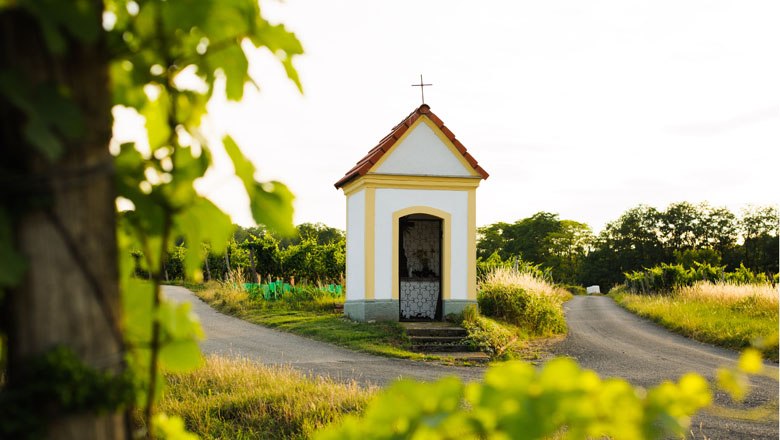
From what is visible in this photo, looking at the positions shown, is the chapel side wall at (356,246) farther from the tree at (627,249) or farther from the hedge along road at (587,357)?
the tree at (627,249)

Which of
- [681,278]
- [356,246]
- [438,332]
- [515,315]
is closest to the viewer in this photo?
[438,332]

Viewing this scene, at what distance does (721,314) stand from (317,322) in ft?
34.3

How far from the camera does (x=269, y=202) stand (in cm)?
99

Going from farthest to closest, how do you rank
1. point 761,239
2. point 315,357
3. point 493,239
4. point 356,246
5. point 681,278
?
point 493,239, point 761,239, point 681,278, point 356,246, point 315,357

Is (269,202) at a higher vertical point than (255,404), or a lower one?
higher

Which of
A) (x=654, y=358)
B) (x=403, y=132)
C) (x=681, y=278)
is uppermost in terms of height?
(x=403, y=132)

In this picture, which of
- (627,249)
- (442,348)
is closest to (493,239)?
(627,249)

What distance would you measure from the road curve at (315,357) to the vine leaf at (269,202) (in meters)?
7.35

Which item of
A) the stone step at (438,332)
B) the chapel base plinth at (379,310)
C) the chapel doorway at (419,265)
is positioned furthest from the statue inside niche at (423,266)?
the stone step at (438,332)

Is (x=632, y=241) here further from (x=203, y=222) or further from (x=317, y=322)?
(x=203, y=222)

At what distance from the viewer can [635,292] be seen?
108 feet

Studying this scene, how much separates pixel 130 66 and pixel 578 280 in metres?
65.8

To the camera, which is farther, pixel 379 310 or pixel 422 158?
pixel 422 158

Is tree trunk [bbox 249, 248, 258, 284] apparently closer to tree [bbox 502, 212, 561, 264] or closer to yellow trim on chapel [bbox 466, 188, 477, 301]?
yellow trim on chapel [bbox 466, 188, 477, 301]
